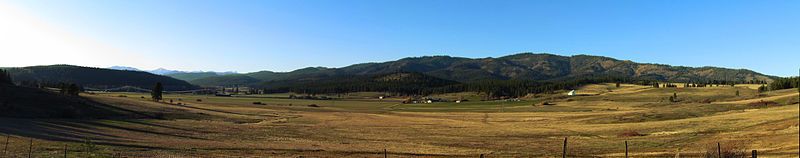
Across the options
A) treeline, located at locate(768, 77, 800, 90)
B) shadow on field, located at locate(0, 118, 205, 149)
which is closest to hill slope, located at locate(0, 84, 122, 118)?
shadow on field, located at locate(0, 118, 205, 149)

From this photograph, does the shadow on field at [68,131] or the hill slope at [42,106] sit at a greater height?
the hill slope at [42,106]

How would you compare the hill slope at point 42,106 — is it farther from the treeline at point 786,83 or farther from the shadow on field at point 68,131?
the treeline at point 786,83

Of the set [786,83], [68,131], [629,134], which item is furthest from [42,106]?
[786,83]

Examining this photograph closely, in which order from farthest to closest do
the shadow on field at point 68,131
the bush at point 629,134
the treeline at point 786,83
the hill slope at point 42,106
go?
the treeline at point 786,83, the hill slope at point 42,106, the bush at point 629,134, the shadow on field at point 68,131

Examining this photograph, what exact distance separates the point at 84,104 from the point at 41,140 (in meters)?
49.7

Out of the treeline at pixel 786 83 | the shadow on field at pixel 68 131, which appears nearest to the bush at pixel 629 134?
the shadow on field at pixel 68 131

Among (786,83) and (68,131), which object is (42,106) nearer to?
(68,131)

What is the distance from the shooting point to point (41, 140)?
142 ft

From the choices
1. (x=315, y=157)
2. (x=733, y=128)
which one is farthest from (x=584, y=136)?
(x=315, y=157)

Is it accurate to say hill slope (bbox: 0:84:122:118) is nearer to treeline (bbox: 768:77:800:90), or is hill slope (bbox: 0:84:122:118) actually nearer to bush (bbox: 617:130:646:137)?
bush (bbox: 617:130:646:137)

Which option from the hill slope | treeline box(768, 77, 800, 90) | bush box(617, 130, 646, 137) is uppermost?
treeline box(768, 77, 800, 90)

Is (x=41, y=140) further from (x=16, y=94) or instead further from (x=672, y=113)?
(x=672, y=113)

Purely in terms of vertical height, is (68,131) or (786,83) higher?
(786,83)

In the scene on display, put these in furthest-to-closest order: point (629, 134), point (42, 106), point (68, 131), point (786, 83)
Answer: point (786, 83)
point (42, 106)
point (68, 131)
point (629, 134)
